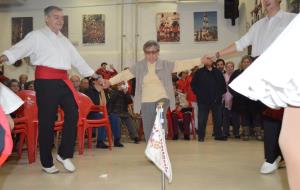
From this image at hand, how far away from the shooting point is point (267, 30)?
4.01 metres

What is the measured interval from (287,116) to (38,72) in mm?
3138

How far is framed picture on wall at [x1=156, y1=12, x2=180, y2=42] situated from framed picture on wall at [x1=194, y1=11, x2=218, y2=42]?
526mm

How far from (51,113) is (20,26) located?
9105mm

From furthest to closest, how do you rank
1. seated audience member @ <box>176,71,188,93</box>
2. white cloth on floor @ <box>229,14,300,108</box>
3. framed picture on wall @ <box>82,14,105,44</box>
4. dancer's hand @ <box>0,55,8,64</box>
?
framed picture on wall @ <box>82,14,105,44</box> → seated audience member @ <box>176,71,188,93</box> → dancer's hand @ <box>0,55,8,64</box> → white cloth on floor @ <box>229,14,300,108</box>

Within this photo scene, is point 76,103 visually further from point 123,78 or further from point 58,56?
point 123,78

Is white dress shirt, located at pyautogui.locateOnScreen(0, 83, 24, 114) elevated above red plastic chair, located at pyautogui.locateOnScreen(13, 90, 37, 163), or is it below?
above

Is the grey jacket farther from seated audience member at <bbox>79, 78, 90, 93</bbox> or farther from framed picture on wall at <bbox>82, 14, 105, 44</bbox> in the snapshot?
framed picture on wall at <bbox>82, 14, 105, 44</bbox>

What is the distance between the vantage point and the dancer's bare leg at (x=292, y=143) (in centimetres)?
135

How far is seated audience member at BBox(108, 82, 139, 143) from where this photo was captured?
7.03 meters

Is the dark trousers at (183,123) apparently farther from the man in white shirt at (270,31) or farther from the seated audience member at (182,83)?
the man in white shirt at (270,31)

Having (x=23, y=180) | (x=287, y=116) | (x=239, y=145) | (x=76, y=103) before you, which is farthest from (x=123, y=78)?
(x=287, y=116)

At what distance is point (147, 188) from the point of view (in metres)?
3.48

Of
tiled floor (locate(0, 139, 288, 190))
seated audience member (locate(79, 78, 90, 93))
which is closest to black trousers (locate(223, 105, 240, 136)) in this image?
tiled floor (locate(0, 139, 288, 190))

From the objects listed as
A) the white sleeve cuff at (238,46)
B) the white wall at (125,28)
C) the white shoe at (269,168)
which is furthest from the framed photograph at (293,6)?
the white wall at (125,28)
